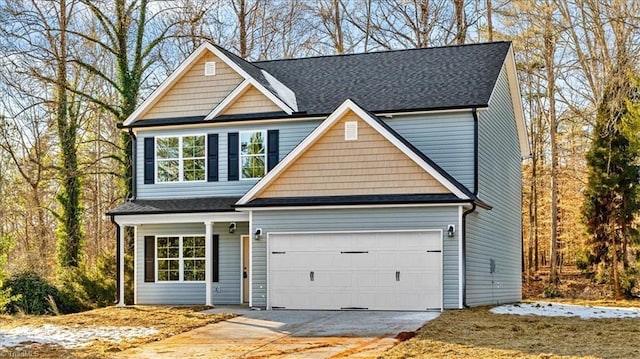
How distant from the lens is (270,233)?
21688 mm

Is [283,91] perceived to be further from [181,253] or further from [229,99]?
[181,253]

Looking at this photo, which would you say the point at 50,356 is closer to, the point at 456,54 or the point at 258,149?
the point at 258,149

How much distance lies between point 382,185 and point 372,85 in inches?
198

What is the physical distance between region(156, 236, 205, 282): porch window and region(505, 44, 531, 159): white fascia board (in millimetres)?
10746

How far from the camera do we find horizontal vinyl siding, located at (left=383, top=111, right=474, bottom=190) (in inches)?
875

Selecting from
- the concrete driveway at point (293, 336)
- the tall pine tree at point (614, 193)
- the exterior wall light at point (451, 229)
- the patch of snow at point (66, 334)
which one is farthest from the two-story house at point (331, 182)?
the patch of snow at point (66, 334)

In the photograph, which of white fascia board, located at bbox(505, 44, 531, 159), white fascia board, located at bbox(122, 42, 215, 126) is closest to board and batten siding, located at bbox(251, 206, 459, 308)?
white fascia board, located at bbox(122, 42, 215, 126)

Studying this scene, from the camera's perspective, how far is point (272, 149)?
23891mm

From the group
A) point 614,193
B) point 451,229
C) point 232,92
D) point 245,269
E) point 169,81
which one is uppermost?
point 169,81

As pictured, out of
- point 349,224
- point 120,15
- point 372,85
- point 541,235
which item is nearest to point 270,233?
point 349,224

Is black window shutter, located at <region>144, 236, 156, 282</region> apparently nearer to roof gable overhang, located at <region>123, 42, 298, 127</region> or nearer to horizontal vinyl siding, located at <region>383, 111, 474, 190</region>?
roof gable overhang, located at <region>123, 42, 298, 127</region>

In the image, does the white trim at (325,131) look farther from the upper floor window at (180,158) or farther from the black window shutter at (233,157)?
the upper floor window at (180,158)

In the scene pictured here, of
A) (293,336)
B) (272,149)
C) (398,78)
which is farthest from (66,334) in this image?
(398,78)

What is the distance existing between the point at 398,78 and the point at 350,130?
183 inches
